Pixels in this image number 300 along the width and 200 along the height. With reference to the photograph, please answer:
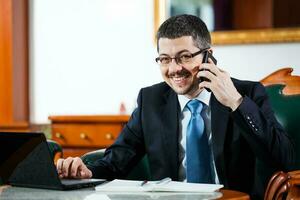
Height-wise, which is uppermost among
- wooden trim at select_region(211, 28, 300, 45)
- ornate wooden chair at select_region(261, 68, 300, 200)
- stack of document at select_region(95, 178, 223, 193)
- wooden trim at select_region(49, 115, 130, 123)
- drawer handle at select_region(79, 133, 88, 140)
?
wooden trim at select_region(211, 28, 300, 45)

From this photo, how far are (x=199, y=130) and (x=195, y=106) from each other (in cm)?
10

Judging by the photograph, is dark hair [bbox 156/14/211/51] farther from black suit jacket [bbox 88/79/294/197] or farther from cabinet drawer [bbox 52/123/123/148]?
cabinet drawer [bbox 52/123/123/148]

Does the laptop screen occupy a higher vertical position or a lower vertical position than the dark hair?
lower

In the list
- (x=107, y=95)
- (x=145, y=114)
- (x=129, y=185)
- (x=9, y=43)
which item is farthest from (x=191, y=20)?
(x=9, y=43)

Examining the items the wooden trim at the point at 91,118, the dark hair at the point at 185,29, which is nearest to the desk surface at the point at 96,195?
the dark hair at the point at 185,29

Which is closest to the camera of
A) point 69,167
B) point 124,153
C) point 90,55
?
point 69,167

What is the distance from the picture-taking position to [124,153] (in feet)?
7.31

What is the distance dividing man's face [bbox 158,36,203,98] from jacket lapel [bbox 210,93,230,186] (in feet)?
0.45

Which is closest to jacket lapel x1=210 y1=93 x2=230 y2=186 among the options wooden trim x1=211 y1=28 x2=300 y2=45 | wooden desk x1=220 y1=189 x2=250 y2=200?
wooden desk x1=220 y1=189 x2=250 y2=200

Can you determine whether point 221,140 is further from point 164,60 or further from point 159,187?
point 159,187

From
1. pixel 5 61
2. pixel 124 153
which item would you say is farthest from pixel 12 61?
pixel 124 153

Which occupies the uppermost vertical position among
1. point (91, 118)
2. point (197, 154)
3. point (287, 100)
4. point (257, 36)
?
point (257, 36)

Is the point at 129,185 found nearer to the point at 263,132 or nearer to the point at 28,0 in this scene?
the point at 263,132

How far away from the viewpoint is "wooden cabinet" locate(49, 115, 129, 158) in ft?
11.6
